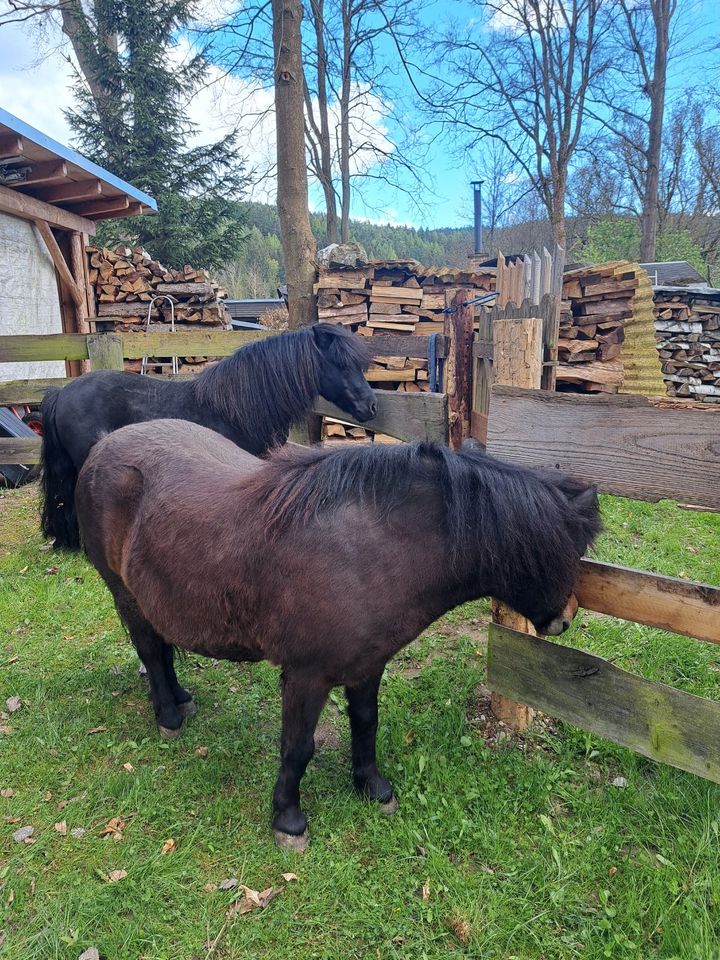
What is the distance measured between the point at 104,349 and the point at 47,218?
4159mm

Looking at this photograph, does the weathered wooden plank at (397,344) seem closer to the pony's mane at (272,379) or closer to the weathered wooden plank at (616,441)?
the pony's mane at (272,379)

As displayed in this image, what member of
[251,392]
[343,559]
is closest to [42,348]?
[251,392]

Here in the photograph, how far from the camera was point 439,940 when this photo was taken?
186 centimetres

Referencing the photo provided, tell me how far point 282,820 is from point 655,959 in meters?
1.32

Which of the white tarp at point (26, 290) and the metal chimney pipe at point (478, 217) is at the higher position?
the metal chimney pipe at point (478, 217)

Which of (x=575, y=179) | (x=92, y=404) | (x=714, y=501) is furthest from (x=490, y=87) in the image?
(x=714, y=501)

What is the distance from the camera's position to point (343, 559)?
196cm

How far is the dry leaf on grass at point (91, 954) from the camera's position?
1.84 metres

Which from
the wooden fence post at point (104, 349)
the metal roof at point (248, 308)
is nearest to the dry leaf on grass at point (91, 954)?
the wooden fence post at point (104, 349)

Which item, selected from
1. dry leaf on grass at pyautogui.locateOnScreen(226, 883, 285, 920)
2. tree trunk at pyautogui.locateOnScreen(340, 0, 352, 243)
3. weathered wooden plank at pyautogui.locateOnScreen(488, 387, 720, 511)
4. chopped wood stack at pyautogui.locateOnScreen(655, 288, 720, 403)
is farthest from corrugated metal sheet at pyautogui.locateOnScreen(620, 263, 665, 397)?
tree trunk at pyautogui.locateOnScreen(340, 0, 352, 243)

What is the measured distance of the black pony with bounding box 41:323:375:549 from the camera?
4.50m

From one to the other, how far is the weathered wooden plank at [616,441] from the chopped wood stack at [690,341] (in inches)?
342

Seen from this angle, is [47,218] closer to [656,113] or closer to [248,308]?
[248,308]

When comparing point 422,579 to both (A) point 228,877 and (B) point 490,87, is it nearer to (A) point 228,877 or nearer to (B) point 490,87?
(A) point 228,877
